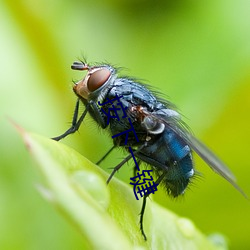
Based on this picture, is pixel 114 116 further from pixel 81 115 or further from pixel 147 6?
pixel 147 6

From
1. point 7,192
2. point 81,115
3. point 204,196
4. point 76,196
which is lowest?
point 7,192

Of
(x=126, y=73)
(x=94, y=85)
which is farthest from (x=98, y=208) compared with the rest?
(x=126, y=73)

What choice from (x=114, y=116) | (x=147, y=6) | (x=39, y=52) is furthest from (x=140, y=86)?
(x=147, y=6)

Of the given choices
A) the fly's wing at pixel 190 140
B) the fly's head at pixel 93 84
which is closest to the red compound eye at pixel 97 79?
the fly's head at pixel 93 84

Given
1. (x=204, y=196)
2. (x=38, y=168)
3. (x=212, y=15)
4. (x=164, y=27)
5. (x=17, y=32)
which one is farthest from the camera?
(x=164, y=27)

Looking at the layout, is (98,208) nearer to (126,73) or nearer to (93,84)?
(93,84)

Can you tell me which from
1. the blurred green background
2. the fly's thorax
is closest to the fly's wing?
the fly's thorax
